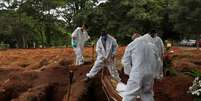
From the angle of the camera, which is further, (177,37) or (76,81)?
(177,37)

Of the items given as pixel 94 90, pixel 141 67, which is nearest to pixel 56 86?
pixel 94 90

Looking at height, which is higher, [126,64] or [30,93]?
[126,64]

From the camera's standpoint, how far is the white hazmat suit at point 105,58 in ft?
50.0

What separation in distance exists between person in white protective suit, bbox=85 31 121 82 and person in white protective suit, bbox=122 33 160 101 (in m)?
6.41

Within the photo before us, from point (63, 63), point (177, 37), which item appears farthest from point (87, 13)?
point (63, 63)

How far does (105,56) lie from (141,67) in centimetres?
695

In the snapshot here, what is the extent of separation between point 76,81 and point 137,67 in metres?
7.69

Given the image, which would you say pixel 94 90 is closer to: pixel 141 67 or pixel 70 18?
pixel 141 67

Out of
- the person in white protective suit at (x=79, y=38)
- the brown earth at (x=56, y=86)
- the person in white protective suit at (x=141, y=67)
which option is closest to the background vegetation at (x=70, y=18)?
the person in white protective suit at (x=79, y=38)

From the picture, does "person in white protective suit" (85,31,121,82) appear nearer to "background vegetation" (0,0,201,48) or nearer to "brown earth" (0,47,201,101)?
"brown earth" (0,47,201,101)

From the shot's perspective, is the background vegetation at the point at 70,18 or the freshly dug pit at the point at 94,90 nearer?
the freshly dug pit at the point at 94,90

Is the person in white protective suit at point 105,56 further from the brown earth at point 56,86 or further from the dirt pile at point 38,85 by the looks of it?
the dirt pile at point 38,85

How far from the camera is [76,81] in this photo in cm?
1596

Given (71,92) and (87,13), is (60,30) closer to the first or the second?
(87,13)
